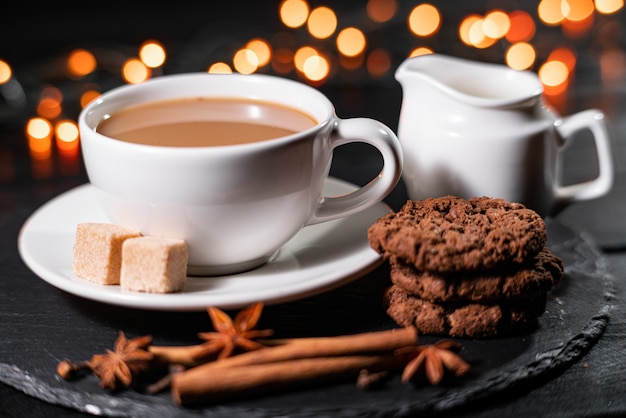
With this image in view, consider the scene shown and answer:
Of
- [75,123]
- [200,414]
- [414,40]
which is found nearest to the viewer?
[200,414]

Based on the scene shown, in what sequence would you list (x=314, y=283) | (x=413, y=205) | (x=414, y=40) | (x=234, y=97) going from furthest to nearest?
(x=414, y=40), (x=234, y=97), (x=413, y=205), (x=314, y=283)

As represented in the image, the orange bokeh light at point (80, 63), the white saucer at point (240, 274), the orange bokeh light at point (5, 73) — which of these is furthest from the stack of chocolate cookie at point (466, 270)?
the orange bokeh light at point (80, 63)

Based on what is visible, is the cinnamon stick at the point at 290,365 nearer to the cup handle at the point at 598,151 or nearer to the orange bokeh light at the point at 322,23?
the cup handle at the point at 598,151

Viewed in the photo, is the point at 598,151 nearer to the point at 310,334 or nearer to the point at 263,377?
the point at 310,334

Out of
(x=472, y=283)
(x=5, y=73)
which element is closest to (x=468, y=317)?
(x=472, y=283)

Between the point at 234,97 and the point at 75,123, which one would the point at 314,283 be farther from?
the point at 75,123

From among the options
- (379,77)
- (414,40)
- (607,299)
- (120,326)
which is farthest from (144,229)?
(414,40)
